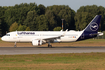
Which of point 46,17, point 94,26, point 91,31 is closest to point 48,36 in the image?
point 91,31

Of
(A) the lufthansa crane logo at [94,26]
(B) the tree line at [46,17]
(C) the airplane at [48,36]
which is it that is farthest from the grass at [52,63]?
(B) the tree line at [46,17]

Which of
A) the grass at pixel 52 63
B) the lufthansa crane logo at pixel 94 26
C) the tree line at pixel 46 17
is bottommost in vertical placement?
the grass at pixel 52 63

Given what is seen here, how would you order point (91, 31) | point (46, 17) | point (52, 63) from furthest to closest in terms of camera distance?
point (46, 17) → point (91, 31) → point (52, 63)

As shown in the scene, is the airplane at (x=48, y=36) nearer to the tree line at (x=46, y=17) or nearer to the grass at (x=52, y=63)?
the grass at (x=52, y=63)

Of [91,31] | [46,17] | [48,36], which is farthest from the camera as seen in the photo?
[46,17]

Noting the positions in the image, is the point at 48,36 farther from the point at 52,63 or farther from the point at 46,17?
the point at 46,17

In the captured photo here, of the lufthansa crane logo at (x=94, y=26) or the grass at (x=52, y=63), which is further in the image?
the lufthansa crane logo at (x=94, y=26)

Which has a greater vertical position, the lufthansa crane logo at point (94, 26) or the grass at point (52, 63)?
the lufthansa crane logo at point (94, 26)

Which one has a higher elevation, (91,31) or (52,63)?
(91,31)

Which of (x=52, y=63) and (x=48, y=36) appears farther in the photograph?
(x=48, y=36)

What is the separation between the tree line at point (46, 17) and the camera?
11431 centimetres

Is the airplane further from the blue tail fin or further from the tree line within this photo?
the tree line

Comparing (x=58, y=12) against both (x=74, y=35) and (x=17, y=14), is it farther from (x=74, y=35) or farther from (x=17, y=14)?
(x=74, y=35)

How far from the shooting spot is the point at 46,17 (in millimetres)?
116062
